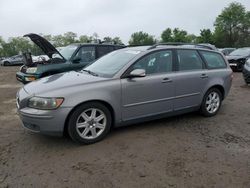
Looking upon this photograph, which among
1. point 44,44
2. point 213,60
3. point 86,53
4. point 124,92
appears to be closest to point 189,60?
point 213,60

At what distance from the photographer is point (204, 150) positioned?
4.31m

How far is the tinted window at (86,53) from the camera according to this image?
9.12 metres

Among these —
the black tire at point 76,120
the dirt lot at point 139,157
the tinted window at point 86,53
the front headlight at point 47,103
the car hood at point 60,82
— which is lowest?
the dirt lot at point 139,157

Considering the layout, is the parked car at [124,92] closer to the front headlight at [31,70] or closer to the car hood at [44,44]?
the front headlight at [31,70]

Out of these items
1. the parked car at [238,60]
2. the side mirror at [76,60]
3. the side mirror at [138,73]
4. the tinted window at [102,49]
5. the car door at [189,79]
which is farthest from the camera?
the parked car at [238,60]

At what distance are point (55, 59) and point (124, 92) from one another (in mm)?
4496

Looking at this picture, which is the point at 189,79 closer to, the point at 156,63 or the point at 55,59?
the point at 156,63

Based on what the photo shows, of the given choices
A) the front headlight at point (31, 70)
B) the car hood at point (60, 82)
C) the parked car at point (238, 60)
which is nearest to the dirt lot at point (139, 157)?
the car hood at point (60, 82)

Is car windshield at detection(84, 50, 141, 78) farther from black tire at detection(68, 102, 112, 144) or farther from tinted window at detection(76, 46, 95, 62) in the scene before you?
tinted window at detection(76, 46, 95, 62)

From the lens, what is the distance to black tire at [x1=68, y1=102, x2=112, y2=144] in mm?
4301

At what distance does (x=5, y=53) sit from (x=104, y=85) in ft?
257

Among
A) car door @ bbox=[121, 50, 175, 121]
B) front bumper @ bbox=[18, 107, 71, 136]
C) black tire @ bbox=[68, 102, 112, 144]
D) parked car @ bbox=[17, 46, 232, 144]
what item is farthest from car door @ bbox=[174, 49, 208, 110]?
front bumper @ bbox=[18, 107, 71, 136]

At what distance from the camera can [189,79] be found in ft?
18.2

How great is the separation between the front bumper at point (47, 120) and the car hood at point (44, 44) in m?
4.53
